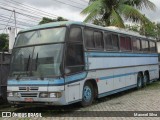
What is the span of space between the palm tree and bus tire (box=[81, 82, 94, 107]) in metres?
10.3

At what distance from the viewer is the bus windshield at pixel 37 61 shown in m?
10.7

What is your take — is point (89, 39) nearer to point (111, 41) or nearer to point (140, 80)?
point (111, 41)

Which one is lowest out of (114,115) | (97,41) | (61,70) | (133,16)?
(114,115)

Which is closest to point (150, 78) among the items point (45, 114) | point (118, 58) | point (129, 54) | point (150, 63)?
point (150, 63)

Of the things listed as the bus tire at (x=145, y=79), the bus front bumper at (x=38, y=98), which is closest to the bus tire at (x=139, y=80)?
the bus tire at (x=145, y=79)

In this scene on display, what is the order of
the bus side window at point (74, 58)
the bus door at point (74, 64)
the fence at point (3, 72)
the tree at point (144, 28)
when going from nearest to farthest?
the bus door at point (74, 64) → the bus side window at point (74, 58) → the fence at point (3, 72) → the tree at point (144, 28)

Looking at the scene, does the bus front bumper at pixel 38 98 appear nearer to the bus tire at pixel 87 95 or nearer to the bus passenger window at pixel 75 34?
the bus tire at pixel 87 95

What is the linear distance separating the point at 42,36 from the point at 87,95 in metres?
2.68

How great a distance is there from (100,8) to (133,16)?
2.31 m

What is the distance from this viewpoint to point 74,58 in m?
11.3

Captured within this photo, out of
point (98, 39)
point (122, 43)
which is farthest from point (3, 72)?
point (122, 43)

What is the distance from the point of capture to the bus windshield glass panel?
36.8 ft

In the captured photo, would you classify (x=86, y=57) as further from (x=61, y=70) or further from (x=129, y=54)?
(x=129, y=54)

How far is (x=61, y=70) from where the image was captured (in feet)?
34.6
